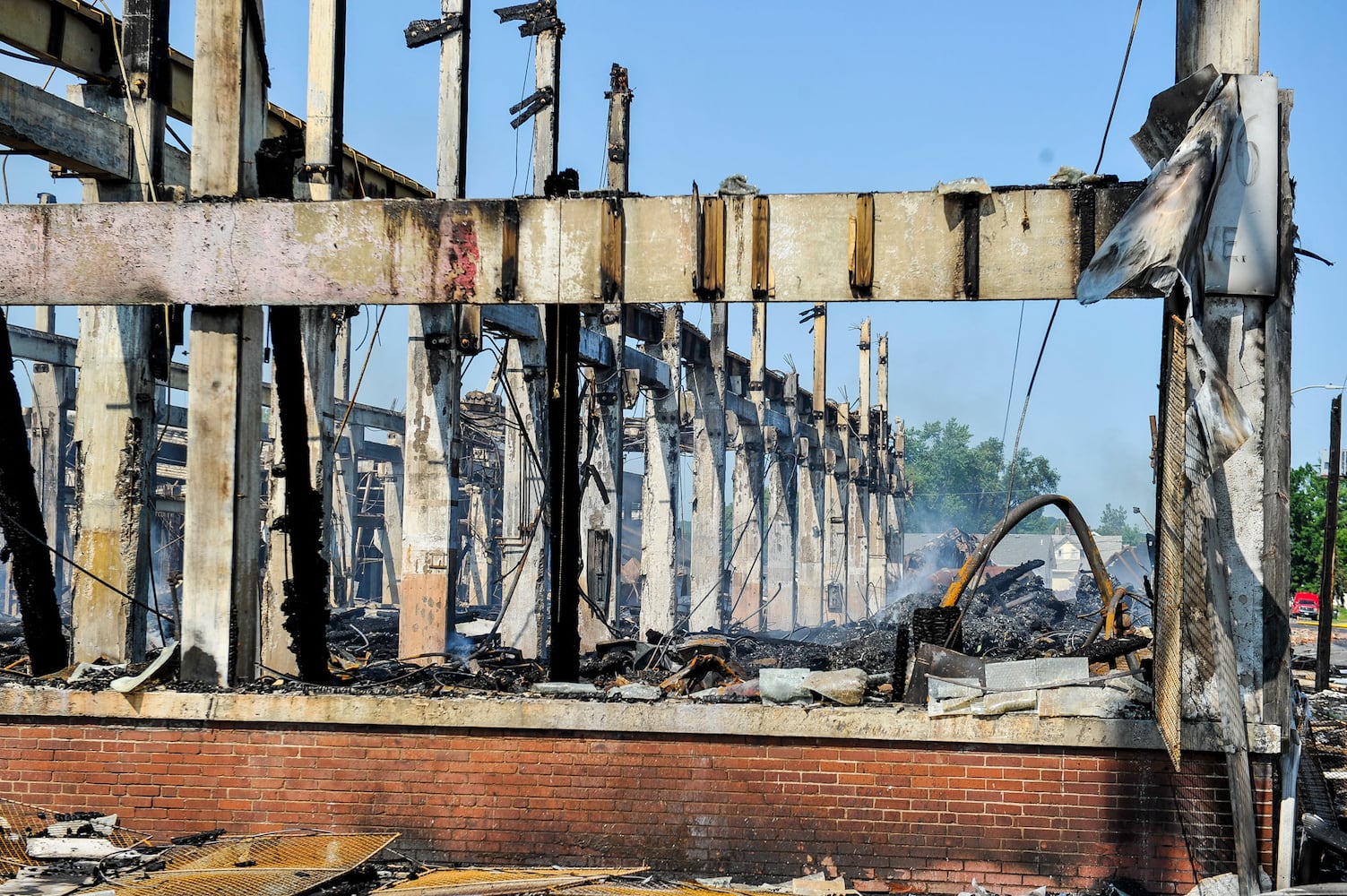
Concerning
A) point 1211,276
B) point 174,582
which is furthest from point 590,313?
point 1211,276

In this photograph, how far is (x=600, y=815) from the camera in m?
7.31

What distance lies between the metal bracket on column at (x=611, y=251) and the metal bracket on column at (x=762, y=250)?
84 centimetres

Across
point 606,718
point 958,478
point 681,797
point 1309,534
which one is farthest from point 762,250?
point 958,478

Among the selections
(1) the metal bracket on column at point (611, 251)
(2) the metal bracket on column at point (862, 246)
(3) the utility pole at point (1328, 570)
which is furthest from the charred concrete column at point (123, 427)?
(3) the utility pole at point (1328, 570)

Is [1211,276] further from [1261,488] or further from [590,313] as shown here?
[590,313]

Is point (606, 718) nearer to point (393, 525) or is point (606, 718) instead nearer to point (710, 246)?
point (710, 246)

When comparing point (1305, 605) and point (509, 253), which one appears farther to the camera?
point (1305, 605)

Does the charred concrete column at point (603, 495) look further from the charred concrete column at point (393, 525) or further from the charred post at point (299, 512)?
the charred concrete column at point (393, 525)

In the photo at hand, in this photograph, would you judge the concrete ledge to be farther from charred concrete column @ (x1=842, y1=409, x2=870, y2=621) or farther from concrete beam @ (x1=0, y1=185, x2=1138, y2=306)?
charred concrete column @ (x1=842, y1=409, x2=870, y2=621)

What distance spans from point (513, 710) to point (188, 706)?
82.6 inches

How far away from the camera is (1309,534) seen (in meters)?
40.5

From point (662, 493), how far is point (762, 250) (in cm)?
1711

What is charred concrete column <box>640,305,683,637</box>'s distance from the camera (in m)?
23.3

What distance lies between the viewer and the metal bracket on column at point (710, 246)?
24.8 feet
